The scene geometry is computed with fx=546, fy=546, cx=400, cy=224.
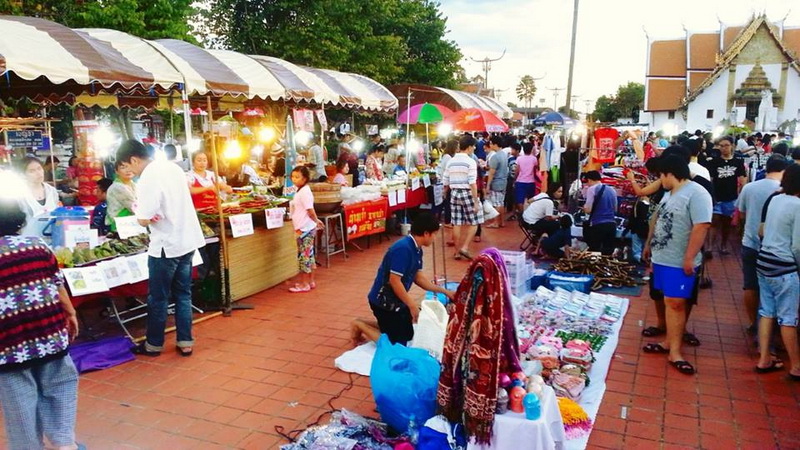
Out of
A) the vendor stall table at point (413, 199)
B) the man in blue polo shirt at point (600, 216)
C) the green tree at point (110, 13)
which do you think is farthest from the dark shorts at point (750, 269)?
the green tree at point (110, 13)

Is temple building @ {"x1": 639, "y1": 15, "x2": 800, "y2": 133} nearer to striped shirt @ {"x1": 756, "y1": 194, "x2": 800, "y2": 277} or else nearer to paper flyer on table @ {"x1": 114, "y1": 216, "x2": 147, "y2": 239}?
striped shirt @ {"x1": 756, "y1": 194, "x2": 800, "y2": 277}

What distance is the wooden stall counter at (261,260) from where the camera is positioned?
677cm

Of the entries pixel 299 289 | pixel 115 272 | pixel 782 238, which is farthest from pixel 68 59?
pixel 782 238

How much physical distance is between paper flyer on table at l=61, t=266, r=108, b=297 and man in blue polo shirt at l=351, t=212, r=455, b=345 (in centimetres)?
255

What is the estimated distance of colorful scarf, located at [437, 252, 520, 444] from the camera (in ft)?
9.91

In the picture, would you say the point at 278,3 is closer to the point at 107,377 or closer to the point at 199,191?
the point at 199,191

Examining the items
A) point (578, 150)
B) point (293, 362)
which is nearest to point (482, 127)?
point (578, 150)

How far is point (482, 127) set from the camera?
12.3 metres

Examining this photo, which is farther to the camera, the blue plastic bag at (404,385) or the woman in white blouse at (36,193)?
the woman in white blouse at (36,193)

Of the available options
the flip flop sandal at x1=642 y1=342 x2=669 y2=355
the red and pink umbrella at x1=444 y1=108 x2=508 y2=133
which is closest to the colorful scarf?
the flip flop sandal at x1=642 y1=342 x2=669 y2=355

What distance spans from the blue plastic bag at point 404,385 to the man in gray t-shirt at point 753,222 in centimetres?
348

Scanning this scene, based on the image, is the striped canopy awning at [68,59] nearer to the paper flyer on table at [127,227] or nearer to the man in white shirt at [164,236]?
the man in white shirt at [164,236]

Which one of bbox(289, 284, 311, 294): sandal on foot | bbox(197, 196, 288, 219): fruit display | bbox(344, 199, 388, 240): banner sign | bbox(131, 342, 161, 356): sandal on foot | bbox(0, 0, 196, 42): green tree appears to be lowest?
bbox(131, 342, 161, 356): sandal on foot

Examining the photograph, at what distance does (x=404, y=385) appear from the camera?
359 centimetres
